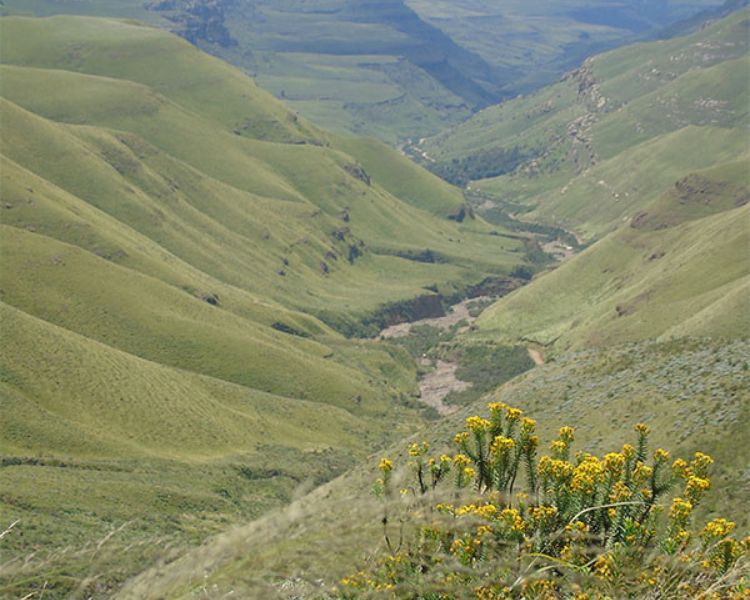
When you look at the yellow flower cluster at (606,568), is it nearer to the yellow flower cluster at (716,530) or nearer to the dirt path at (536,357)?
the yellow flower cluster at (716,530)

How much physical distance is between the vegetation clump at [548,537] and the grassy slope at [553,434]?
0.55 meters

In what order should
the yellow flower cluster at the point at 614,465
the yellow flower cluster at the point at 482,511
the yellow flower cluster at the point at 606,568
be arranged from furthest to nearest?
the yellow flower cluster at the point at 614,465 → the yellow flower cluster at the point at 482,511 → the yellow flower cluster at the point at 606,568

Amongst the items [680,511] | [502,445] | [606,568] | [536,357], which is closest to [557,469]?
[502,445]

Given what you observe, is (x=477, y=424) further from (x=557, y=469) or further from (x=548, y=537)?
(x=548, y=537)

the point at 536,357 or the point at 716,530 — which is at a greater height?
the point at 716,530

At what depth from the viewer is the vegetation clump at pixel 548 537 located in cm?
877

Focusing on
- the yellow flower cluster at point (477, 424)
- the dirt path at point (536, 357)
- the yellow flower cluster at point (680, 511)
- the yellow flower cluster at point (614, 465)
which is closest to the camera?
the yellow flower cluster at point (680, 511)

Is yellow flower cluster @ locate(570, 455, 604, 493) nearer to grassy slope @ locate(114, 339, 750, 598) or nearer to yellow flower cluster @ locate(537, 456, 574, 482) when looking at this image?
yellow flower cluster @ locate(537, 456, 574, 482)

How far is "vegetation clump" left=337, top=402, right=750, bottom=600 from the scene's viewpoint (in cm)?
877

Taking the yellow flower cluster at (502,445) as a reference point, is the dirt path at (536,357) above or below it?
below

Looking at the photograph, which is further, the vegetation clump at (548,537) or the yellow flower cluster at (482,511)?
the yellow flower cluster at (482,511)

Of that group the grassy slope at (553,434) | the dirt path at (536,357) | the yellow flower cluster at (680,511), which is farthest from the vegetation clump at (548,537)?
the dirt path at (536,357)

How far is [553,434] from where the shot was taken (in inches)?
2436

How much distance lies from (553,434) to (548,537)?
52.6 metres
